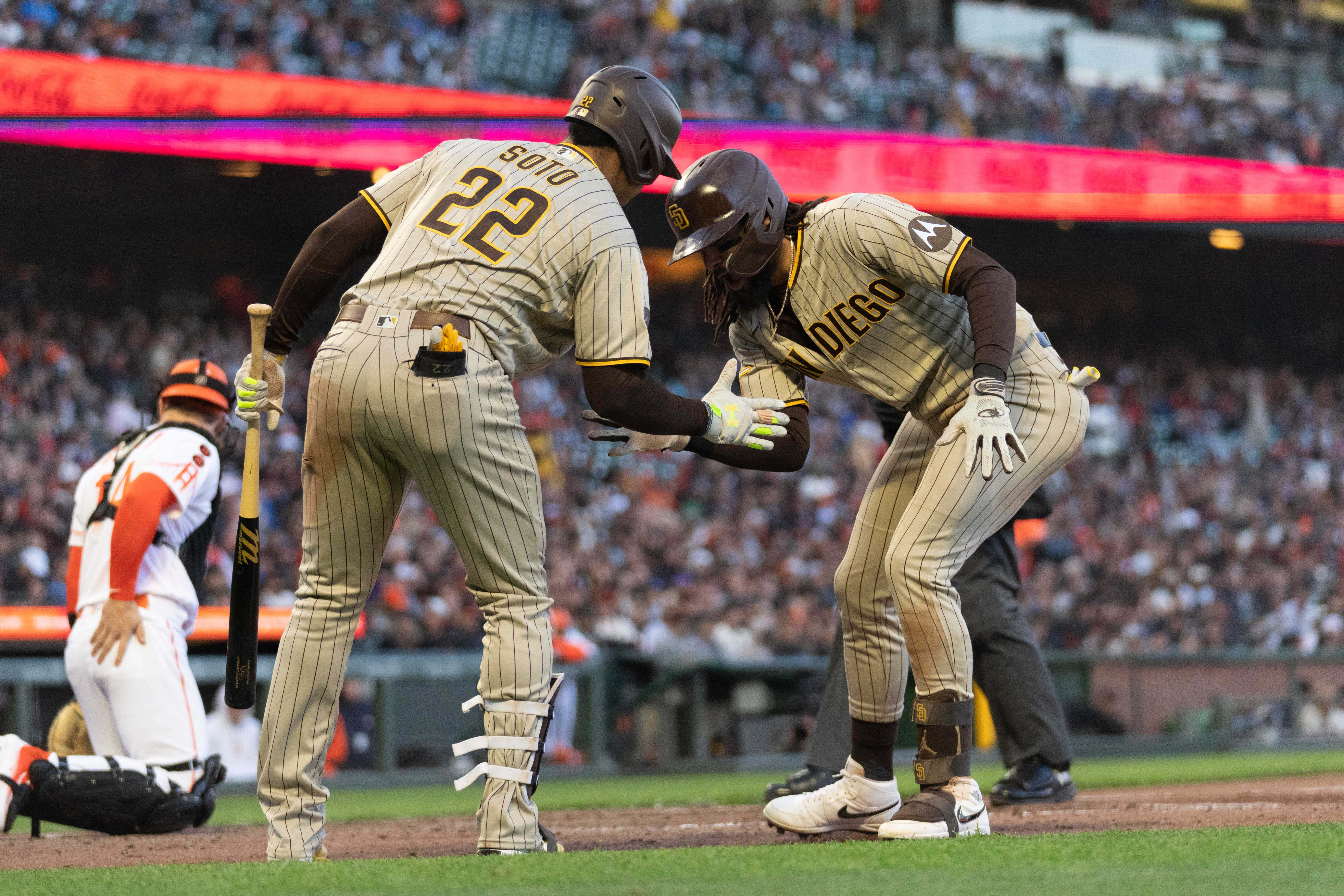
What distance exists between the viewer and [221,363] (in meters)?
13.5

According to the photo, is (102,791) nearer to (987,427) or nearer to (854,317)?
(854,317)

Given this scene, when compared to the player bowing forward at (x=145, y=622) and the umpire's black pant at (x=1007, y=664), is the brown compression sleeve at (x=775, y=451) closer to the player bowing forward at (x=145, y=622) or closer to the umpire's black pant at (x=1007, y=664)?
the umpire's black pant at (x=1007, y=664)

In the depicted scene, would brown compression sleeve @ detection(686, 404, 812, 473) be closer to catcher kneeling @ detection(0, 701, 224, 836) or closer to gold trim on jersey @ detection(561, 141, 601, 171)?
gold trim on jersey @ detection(561, 141, 601, 171)

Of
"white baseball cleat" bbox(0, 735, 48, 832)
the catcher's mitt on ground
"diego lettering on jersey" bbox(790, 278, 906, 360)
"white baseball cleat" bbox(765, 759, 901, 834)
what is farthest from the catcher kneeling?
"diego lettering on jersey" bbox(790, 278, 906, 360)

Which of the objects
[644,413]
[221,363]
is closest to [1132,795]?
[644,413]

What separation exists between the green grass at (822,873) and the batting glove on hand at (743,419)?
939mm

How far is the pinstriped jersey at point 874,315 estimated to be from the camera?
350 cm

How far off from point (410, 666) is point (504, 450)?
5.86 meters

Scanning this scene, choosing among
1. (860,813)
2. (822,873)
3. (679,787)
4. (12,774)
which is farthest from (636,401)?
(679,787)

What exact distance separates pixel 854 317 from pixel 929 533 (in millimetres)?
595

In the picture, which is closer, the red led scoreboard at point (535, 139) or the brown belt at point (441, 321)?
the brown belt at point (441, 321)

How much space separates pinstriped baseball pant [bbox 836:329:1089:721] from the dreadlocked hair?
0.57 m

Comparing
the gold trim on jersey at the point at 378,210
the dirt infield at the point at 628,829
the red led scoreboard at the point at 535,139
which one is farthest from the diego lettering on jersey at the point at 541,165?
A: the red led scoreboard at the point at 535,139

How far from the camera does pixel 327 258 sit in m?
3.29
